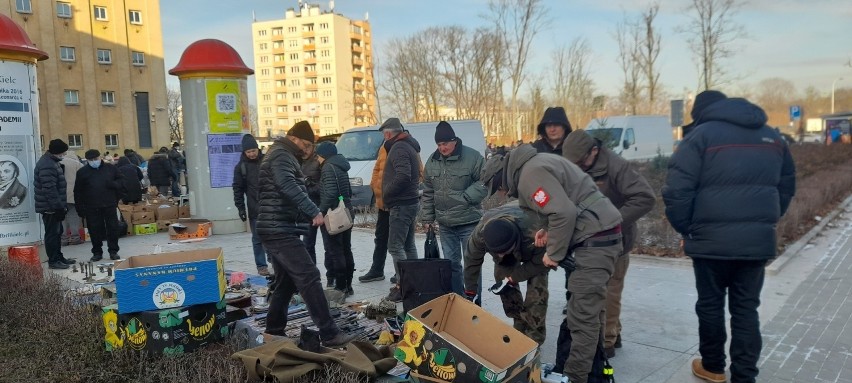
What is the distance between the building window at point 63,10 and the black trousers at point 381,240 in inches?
1464

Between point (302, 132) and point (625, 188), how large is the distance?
258 cm

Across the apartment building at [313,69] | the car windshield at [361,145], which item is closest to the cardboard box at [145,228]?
the car windshield at [361,145]

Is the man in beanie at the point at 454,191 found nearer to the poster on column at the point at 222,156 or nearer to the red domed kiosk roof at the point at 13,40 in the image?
the red domed kiosk roof at the point at 13,40

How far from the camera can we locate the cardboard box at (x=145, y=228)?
491 inches

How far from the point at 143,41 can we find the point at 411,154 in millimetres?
38569

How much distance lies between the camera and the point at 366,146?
1485cm

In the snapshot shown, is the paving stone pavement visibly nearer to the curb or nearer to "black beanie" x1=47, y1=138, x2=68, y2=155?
the curb

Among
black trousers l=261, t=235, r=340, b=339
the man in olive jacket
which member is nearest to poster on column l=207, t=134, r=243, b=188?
black trousers l=261, t=235, r=340, b=339

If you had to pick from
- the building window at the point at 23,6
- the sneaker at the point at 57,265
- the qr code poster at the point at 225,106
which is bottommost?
the sneaker at the point at 57,265

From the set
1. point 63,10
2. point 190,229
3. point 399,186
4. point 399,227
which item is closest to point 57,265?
point 190,229

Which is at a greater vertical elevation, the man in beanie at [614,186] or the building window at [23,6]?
the building window at [23,6]

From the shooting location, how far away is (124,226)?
12.1 m

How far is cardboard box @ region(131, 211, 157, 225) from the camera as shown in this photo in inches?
492

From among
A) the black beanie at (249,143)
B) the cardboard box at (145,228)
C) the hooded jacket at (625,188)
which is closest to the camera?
the hooded jacket at (625,188)
